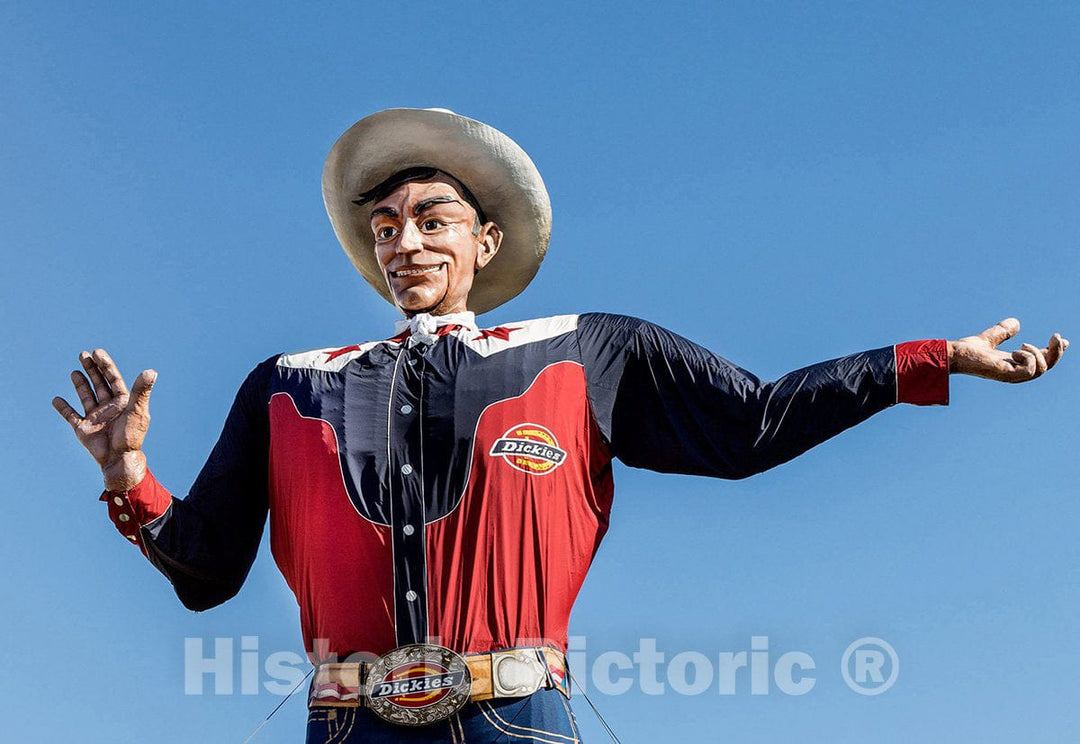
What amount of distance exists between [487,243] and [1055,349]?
300 centimetres

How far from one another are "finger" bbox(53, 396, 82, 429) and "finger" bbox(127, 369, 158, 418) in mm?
299

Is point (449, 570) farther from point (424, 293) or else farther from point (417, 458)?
point (424, 293)

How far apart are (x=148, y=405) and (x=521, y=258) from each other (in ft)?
7.65

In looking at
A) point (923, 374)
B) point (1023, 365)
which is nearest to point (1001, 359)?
point (1023, 365)

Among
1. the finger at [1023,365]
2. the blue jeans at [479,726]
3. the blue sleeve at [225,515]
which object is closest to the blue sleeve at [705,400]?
the finger at [1023,365]

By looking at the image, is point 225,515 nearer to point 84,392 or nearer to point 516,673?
point 84,392

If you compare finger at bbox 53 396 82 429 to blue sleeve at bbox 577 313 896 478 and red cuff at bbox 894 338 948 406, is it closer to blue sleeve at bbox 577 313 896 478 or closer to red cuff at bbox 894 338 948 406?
blue sleeve at bbox 577 313 896 478

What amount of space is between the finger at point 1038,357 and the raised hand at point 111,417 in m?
3.84

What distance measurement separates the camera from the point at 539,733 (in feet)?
21.5

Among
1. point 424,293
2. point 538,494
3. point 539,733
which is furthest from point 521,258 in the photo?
point 539,733

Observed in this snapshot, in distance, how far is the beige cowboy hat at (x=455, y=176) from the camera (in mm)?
8203

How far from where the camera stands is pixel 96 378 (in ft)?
23.9

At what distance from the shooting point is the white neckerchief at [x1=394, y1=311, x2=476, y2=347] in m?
7.58

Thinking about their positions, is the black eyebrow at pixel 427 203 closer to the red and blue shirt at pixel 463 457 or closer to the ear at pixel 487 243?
the ear at pixel 487 243
